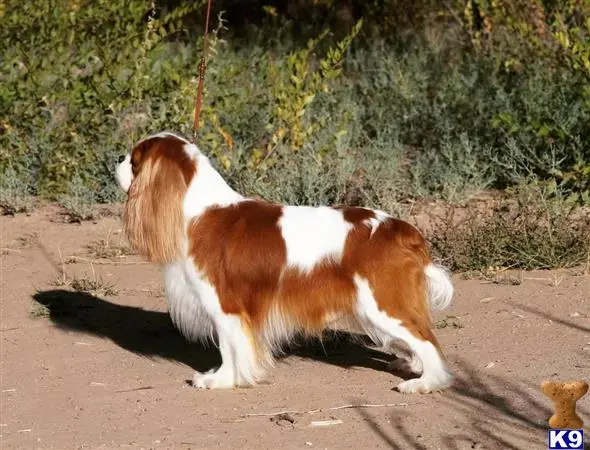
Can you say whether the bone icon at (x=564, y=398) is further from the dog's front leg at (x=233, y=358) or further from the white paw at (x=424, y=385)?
the dog's front leg at (x=233, y=358)

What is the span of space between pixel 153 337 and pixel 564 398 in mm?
3457

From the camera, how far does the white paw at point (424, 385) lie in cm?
590

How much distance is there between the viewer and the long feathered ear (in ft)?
20.4

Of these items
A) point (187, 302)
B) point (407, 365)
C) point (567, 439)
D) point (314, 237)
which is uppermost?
point (314, 237)

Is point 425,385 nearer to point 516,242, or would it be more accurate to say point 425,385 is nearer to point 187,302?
point 187,302

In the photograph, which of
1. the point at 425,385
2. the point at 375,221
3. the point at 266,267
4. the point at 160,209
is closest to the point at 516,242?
the point at 375,221

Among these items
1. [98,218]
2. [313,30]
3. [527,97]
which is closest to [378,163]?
[527,97]

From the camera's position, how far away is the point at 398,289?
5.95 meters

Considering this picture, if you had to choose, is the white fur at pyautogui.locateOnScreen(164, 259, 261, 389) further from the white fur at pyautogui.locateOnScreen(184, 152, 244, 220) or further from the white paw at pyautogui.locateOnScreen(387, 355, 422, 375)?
the white paw at pyautogui.locateOnScreen(387, 355, 422, 375)

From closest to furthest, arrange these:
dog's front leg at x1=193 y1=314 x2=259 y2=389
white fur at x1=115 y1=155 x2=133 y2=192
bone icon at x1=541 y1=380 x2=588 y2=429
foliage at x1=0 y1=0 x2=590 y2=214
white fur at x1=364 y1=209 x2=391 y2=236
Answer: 1. bone icon at x1=541 y1=380 x2=588 y2=429
2. white fur at x1=364 y1=209 x2=391 y2=236
3. dog's front leg at x1=193 y1=314 x2=259 y2=389
4. white fur at x1=115 y1=155 x2=133 y2=192
5. foliage at x1=0 y1=0 x2=590 y2=214

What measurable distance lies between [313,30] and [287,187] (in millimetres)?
7237

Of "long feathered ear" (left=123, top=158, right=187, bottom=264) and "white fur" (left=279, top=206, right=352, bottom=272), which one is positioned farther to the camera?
"long feathered ear" (left=123, top=158, right=187, bottom=264)

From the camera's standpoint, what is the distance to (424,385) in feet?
19.4

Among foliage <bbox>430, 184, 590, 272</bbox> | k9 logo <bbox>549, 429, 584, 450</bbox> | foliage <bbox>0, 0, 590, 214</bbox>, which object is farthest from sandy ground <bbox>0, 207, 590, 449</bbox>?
foliage <bbox>0, 0, 590, 214</bbox>
